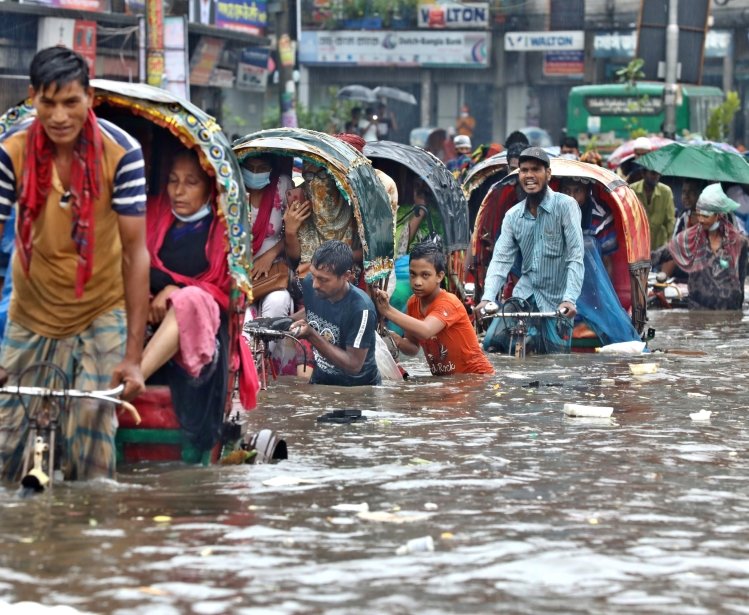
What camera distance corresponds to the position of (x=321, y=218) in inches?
457

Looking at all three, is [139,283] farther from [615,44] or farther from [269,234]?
[615,44]

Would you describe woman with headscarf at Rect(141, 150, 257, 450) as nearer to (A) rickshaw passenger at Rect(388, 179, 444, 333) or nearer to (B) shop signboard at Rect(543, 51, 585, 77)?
(A) rickshaw passenger at Rect(388, 179, 444, 333)

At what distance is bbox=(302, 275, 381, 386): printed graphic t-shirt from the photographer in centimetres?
980

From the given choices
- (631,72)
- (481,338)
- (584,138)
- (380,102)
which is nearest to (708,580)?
(481,338)

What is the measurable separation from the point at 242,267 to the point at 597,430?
2.47 m

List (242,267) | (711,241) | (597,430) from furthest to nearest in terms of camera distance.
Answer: (711,241) → (597,430) → (242,267)

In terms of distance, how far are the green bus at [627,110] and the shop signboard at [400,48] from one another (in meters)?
7.83

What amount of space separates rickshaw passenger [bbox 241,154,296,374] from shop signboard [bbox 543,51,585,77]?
35.3 m

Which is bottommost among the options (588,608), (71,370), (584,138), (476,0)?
(588,608)

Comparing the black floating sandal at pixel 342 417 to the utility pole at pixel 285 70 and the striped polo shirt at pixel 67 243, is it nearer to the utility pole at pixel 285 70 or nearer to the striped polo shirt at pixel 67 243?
the striped polo shirt at pixel 67 243

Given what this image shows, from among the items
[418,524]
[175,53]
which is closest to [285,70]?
[175,53]

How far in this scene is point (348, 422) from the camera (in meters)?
9.03

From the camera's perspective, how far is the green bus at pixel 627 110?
34.7 metres

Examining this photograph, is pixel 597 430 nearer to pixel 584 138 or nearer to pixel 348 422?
pixel 348 422
